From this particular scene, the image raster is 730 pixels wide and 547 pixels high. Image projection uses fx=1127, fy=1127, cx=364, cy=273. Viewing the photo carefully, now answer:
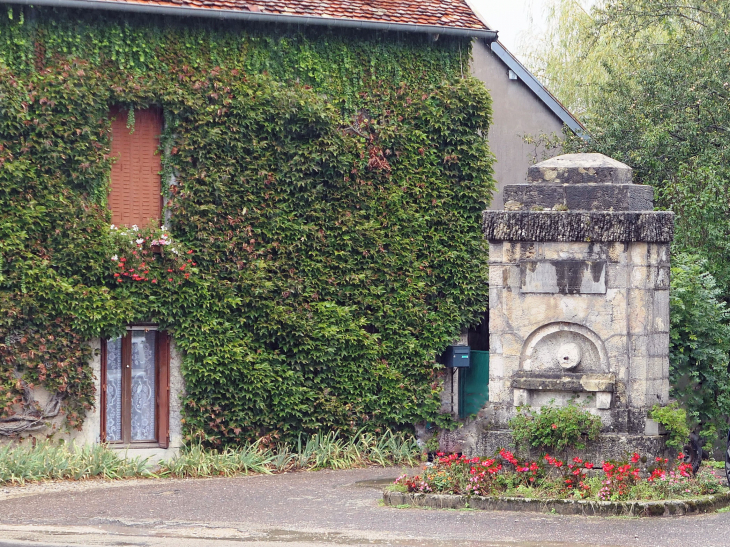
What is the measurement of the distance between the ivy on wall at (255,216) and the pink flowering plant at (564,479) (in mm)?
4380

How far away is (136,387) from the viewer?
14.6 meters

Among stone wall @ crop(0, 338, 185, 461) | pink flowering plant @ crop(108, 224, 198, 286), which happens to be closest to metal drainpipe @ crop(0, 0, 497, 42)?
pink flowering plant @ crop(108, 224, 198, 286)

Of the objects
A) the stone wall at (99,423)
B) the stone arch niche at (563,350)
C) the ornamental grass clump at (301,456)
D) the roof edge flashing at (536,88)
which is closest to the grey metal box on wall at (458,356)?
the ornamental grass clump at (301,456)

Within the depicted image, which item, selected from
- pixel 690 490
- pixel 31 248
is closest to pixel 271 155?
pixel 31 248

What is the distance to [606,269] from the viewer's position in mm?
10773

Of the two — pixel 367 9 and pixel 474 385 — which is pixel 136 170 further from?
pixel 474 385

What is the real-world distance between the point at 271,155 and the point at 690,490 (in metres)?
7.13

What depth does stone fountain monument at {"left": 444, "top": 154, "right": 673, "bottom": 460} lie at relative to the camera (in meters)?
10.7

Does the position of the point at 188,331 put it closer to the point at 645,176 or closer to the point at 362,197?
the point at 362,197

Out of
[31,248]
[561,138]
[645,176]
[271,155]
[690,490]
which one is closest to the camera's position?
[690,490]

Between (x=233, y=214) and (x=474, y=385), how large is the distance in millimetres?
4180

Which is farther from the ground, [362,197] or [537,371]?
[362,197]

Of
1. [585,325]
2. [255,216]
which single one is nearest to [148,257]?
[255,216]

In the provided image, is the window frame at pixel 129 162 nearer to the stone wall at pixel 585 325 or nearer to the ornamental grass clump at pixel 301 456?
the ornamental grass clump at pixel 301 456
